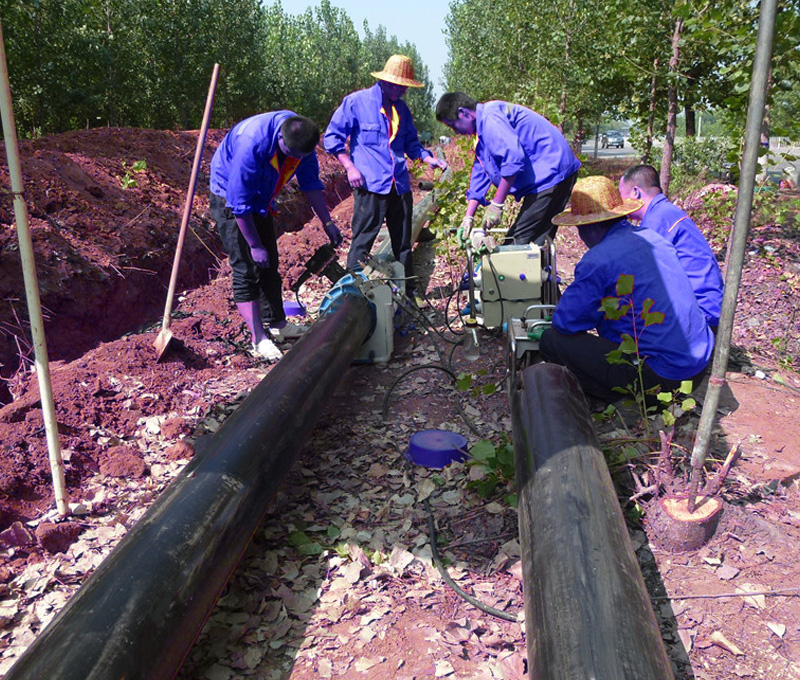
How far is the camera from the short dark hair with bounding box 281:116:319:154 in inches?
159

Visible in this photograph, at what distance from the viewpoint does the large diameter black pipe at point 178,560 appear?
1.63 meters

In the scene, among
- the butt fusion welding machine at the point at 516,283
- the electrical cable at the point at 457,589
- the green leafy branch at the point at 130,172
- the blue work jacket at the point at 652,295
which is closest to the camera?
the electrical cable at the point at 457,589

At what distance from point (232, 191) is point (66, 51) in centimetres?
1327

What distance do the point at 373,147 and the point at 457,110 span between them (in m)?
0.78

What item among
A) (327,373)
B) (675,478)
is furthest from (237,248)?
(675,478)

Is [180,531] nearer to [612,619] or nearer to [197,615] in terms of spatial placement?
[197,615]

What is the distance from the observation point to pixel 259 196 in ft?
14.3

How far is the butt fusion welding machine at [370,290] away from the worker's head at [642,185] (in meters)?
1.74

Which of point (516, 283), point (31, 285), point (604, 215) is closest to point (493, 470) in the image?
point (604, 215)

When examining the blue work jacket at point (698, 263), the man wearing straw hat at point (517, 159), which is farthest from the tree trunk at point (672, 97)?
the blue work jacket at point (698, 263)

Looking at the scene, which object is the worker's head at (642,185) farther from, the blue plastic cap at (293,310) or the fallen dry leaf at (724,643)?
the blue plastic cap at (293,310)

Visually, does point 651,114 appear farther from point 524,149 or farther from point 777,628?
point 777,628

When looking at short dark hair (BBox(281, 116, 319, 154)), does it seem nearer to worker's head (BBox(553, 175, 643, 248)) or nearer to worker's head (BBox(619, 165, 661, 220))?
worker's head (BBox(553, 175, 643, 248))

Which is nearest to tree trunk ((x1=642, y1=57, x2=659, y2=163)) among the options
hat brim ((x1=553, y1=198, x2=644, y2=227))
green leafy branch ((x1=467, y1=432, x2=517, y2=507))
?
hat brim ((x1=553, y1=198, x2=644, y2=227))
